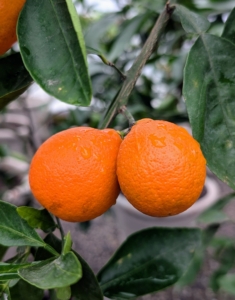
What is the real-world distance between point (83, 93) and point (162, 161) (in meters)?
0.11

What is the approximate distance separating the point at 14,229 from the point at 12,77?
0.18 meters

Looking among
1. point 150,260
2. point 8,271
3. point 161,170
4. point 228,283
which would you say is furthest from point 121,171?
point 228,283

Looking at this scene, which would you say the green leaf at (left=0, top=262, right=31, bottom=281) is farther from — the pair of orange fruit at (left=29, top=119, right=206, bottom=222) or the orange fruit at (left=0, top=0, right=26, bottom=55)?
the orange fruit at (left=0, top=0, right=26, bottom=55)

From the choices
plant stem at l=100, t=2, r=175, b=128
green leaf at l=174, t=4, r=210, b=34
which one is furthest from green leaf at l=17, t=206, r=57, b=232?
green leaf at l=174, t=4, r=210, b=34

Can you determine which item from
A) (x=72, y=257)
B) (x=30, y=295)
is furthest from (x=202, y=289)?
(x=72, y=257)

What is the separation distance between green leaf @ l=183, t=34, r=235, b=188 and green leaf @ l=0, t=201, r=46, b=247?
0.21 m

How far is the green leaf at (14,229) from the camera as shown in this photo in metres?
0.42

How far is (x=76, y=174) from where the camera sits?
1.35 feet

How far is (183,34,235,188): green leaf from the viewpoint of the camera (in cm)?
44

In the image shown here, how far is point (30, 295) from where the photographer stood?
1.58ft

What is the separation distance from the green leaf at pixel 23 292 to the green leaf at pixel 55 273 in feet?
0.37

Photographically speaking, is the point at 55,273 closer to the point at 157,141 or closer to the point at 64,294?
the point at 64,294

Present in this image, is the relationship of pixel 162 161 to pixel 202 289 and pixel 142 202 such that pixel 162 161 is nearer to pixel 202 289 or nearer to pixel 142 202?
pixel 142 202

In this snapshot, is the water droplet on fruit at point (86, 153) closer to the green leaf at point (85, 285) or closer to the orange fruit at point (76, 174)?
the orange fruit at point (76, 174)
